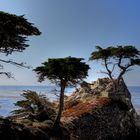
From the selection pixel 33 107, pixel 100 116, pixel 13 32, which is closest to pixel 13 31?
pixel 13 32

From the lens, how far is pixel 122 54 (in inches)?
1815

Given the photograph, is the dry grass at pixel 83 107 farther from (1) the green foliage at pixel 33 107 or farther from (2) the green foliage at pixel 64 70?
(2) the green foliage at pixel 64 70

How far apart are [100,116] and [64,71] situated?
413 inches

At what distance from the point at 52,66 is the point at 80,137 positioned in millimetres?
8709

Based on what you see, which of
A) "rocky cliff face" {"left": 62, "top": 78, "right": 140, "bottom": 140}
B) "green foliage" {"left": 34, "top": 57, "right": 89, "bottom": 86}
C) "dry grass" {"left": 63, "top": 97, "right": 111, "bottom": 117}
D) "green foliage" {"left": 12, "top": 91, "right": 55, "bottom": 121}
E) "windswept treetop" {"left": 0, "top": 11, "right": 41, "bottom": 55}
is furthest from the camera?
"dry grass" {"left": 63, "top": 97, "right": 111, "bottom": 117}

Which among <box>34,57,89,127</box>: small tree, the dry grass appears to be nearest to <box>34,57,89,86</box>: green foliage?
<box>34,57,89,127</box>: small tree

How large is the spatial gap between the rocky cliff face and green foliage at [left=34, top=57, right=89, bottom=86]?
144cm

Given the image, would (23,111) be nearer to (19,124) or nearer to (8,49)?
(19,124)

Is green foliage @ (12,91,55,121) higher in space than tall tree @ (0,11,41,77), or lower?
lower

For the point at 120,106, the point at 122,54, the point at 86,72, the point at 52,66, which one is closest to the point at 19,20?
the point at 52,66

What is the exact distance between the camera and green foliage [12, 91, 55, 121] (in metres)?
30.9

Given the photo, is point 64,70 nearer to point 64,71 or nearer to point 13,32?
point 64,71

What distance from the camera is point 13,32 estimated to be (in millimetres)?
23062

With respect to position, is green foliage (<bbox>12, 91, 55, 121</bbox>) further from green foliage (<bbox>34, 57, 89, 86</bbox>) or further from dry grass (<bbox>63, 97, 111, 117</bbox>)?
dry grass (<bbox>63, 97, 111, 117</bbox>)
